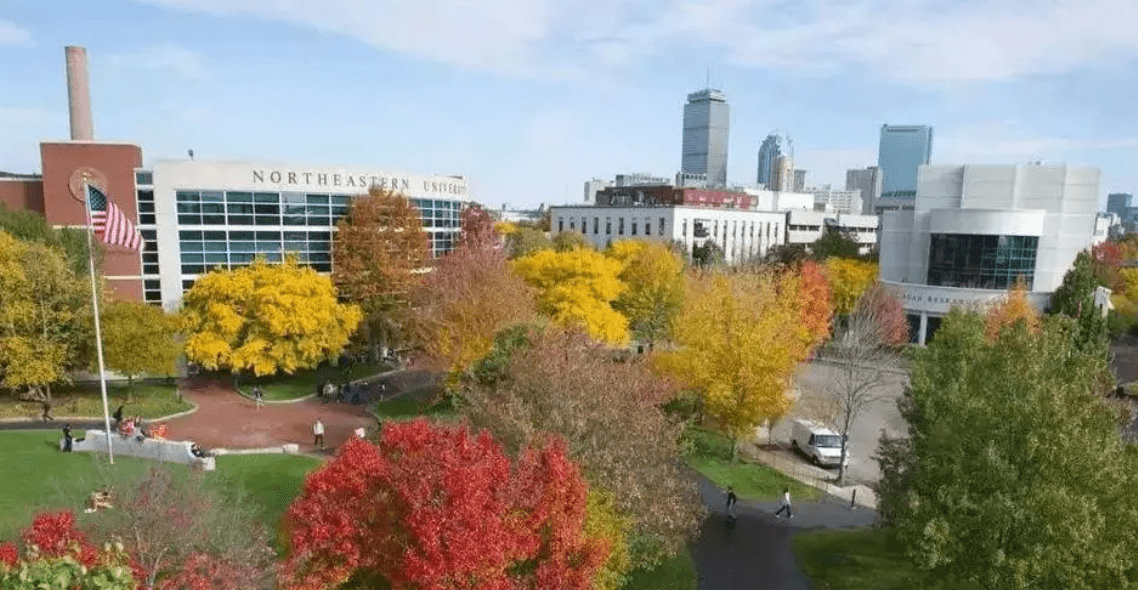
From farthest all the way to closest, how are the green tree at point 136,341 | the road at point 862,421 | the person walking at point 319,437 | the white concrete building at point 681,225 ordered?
the white concrete building at point 681,225, the green tree at point 136,341, the road at point 862,421, the person walking at point 319,437

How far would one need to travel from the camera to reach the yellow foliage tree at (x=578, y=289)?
4041 centimetres

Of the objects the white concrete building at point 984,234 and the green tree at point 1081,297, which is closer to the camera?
the green tree at point 1081,297

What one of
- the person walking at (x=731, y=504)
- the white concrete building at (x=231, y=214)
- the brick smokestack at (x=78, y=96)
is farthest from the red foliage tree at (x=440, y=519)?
the brick smokestack at (x=78, y=96)

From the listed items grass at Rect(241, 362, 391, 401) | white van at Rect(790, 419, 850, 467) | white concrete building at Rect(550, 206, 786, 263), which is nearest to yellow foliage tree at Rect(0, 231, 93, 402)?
grass at Rect(241, 362, 391, 401)

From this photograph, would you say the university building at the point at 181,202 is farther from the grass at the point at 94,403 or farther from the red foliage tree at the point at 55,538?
the red foliage tree at the point at 55,538

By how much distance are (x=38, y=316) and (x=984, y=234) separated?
2348 inches

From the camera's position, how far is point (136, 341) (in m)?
33.6

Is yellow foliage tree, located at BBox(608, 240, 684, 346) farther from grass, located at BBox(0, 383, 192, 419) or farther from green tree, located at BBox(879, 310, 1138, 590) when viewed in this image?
green tree, located at BBox(879, 310, 1138, 590)

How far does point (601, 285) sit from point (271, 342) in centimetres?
1891

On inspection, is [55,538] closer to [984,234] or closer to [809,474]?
[809,474]

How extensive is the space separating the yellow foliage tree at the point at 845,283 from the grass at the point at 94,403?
45429mm

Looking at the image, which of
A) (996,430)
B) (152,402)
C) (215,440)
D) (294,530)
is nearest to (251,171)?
(152,402)

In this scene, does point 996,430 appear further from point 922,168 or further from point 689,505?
point 922,168

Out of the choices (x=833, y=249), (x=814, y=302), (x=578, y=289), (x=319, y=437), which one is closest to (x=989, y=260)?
(x=833, y=249)
